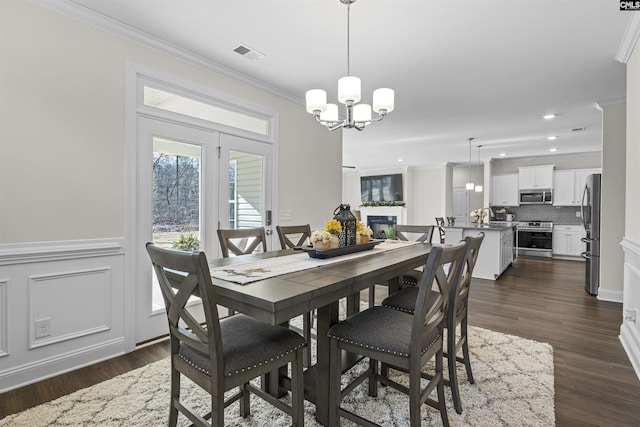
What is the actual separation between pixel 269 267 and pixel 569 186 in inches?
342

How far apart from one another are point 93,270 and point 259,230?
1.28 m

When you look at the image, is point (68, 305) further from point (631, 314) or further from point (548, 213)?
point (548, 213)

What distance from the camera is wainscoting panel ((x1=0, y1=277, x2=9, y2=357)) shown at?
6.86 ft

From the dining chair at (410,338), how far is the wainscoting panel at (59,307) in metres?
1.94

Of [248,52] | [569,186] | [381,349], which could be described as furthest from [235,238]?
[569,186]

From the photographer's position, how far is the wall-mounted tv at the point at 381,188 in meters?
10.6

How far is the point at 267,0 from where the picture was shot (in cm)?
228

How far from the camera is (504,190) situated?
8.62m

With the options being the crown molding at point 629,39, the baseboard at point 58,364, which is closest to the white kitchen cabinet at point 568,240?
the crown molding at point 629,39

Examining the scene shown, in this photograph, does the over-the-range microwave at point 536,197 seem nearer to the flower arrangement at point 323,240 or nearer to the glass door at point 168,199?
the flower arrangement at point 323,240

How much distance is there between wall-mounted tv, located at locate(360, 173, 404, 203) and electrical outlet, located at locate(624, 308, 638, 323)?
306 inches

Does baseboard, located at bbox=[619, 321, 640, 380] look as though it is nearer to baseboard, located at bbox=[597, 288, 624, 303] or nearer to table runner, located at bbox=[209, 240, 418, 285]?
baseboard, located at bbox=[597, 288, 624, 303]

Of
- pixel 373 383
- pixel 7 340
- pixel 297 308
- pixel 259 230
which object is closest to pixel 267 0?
pixel 259 230

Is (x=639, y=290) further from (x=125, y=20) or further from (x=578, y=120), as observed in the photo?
(x=125, y=20)
